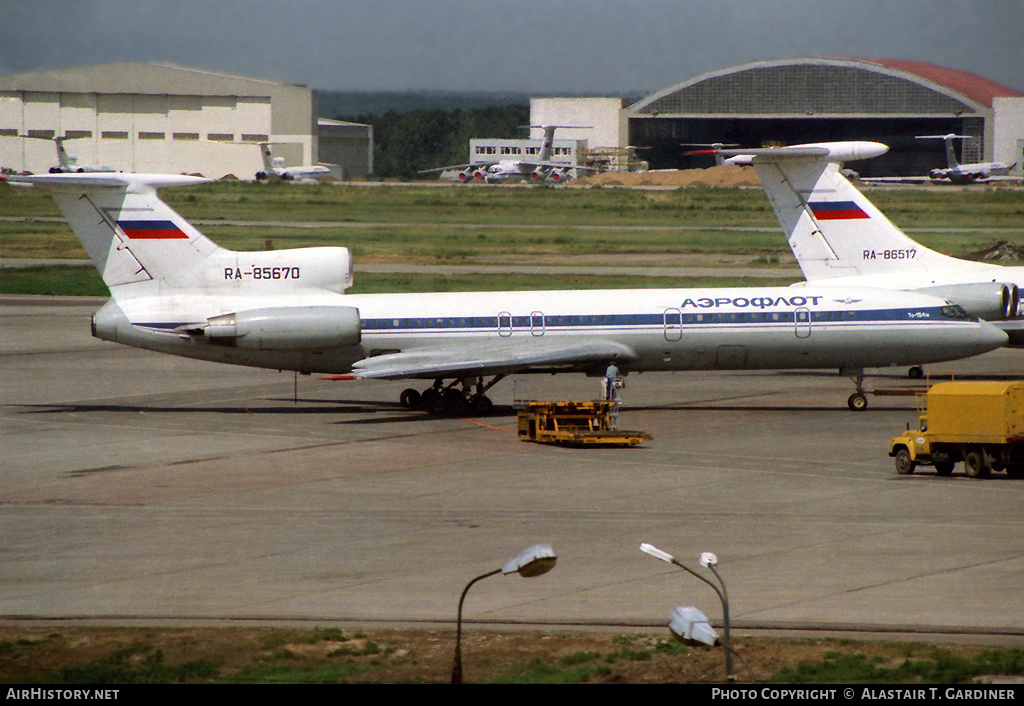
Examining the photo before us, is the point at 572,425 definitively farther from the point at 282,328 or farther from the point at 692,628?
the point at 692,628

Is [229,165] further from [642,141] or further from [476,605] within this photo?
[642,141]

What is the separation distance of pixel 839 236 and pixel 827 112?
23273mm

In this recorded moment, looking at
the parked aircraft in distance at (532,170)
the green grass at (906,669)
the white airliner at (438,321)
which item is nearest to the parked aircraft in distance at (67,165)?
the white airliner at (438,321)

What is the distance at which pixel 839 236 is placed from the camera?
46.5 metres

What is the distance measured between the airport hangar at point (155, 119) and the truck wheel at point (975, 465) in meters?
16.8

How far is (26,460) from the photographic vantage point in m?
33.3

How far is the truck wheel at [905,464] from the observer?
31.1 m

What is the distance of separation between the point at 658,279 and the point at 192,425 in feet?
136

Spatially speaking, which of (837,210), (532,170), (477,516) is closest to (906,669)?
(477,516)

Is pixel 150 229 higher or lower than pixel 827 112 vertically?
lower

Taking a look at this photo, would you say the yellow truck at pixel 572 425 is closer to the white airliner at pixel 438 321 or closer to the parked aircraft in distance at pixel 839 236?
the white airliner at pixel 438 321

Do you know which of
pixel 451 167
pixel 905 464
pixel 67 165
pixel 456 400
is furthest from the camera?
pixel 451 167

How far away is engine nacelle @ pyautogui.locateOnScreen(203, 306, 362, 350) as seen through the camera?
129ft

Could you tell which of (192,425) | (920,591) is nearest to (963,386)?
(920,591)
